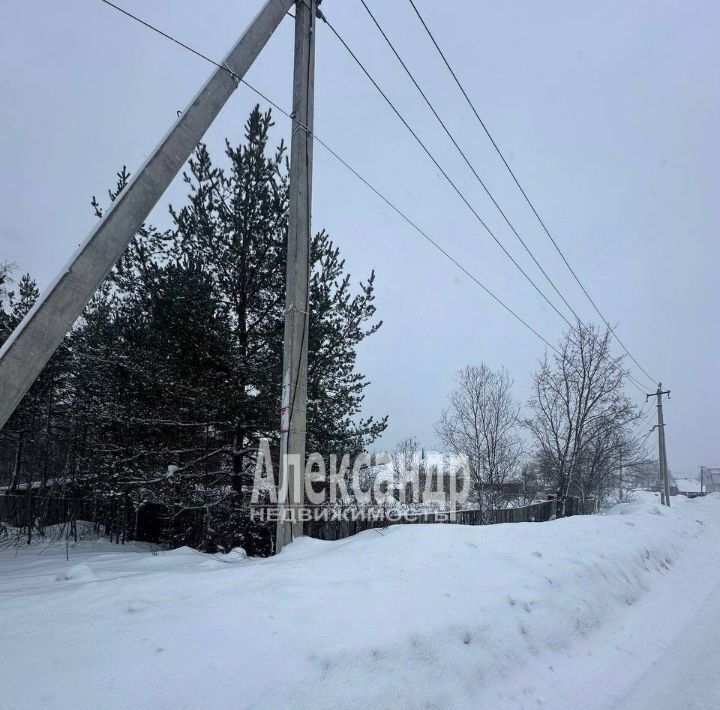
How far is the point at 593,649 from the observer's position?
3.99m

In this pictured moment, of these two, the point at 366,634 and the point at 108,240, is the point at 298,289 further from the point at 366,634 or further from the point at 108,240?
the point at 366,634

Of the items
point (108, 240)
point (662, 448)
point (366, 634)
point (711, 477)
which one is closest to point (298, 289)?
point (108, 240)

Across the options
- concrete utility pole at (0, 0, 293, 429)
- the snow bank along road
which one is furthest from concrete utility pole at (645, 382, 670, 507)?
concrete utility pole at (0, 0, 293, 429)

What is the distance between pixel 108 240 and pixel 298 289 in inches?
94.0

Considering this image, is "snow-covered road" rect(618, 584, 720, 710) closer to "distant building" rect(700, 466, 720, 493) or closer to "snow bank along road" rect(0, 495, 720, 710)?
"snow bank along road" rect(0, 495, 720, 710)

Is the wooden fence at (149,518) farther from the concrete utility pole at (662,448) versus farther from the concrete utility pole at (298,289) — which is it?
the concrete utility pole at (662,448)

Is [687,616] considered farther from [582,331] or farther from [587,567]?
[582,331]

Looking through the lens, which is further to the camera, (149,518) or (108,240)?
(149,518)

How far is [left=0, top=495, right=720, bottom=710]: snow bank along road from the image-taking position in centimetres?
228

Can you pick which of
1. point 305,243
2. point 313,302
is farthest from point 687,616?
point 313,302

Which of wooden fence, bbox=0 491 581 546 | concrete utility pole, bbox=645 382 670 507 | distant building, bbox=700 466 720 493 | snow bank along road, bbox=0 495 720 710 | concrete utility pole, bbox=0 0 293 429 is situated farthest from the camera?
distant building, bbox=700 466 720 493

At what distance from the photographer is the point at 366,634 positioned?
2.93 m

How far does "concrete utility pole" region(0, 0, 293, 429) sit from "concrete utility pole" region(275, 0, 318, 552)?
1.19 metres

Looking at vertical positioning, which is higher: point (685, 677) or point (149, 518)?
point (685, 677)
